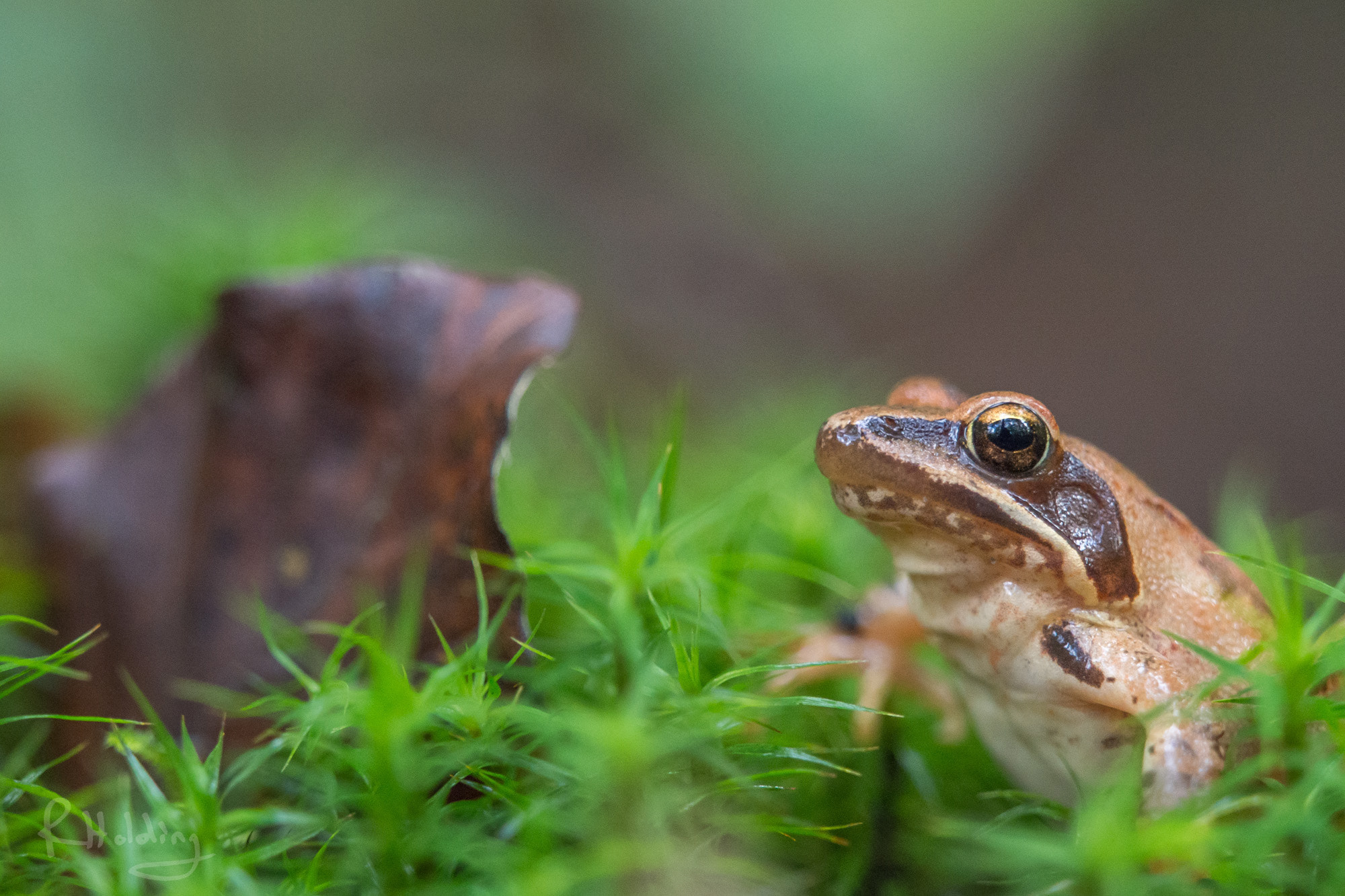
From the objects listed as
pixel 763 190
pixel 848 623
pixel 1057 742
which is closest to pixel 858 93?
pixel 763 190

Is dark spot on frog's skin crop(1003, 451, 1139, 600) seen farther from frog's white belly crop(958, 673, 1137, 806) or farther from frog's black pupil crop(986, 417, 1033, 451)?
frog's white belly crop(958, 673, 1137, 806)

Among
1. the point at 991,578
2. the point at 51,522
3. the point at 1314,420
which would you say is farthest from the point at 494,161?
the point at 1314,420

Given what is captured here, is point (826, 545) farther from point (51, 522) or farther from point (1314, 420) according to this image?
point (1314, 420)

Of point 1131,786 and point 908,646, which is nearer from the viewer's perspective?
point 1131,786
